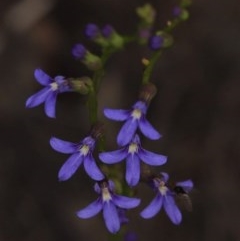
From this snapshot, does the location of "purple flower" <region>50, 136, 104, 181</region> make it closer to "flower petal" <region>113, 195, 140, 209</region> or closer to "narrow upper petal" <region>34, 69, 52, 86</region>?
"flower petal" <region>113, 195, 140, 209</region>

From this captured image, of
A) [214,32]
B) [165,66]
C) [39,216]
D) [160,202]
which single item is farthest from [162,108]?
[160,202]

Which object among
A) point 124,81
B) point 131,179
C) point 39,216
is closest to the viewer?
point 131,179

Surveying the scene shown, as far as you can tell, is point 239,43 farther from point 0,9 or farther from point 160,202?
point 160,202

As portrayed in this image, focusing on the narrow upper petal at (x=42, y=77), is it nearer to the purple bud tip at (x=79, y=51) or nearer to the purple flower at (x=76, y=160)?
the purple bud tip at (x=79, y=51)

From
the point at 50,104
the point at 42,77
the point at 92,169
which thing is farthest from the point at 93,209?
the point at 42,77

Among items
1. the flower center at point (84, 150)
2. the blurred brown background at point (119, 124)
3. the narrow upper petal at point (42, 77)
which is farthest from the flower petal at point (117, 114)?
the blurred brown background at point (119, 124)

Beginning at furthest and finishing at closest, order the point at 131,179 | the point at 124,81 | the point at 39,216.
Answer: the point at 124,81
the point at 39,216
the point at 131,179

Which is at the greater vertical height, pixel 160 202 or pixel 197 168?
pixel 160 202
